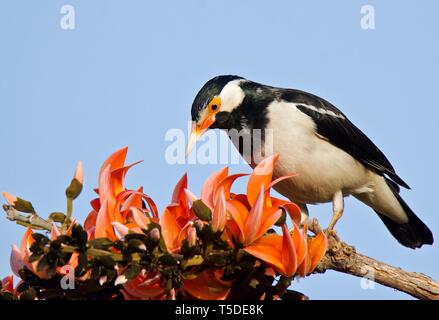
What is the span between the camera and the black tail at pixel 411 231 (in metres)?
7.16

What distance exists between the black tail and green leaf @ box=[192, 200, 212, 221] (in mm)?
5040

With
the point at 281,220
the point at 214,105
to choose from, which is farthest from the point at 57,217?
the point at 214,105

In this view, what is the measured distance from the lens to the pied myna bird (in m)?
5.99

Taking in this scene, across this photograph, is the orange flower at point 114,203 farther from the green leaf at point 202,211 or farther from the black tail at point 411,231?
the black tail at point 411,231

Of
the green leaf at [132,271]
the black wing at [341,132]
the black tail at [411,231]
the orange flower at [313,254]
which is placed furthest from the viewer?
the black tail at [411,231]

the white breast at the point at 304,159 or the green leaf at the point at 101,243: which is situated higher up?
the green leaf at the point at 101,243

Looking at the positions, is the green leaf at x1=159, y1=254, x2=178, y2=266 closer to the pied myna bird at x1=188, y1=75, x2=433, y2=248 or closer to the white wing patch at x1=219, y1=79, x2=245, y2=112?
the pied myna bird at x1=188, y1=75, x2=433, y2=248

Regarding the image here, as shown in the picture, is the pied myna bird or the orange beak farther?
the pied myna bird

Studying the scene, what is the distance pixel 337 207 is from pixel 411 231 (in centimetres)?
129

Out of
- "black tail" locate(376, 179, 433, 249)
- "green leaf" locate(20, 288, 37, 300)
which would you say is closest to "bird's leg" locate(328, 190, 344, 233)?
"black tail" locate(376, 179, 433, 249)

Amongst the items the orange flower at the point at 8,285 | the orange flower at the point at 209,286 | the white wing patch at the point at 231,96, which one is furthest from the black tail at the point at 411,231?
the orange flower at the point at 8,285

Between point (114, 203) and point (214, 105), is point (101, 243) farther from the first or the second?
point (214, 105)

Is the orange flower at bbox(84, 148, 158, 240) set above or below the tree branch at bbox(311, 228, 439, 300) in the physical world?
above
